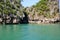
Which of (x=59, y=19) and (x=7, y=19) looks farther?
(x=59, y=19)

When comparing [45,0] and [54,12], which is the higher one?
[45,0]

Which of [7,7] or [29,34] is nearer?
[29,34]

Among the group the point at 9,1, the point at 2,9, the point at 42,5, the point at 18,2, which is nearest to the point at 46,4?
the point at 42,5

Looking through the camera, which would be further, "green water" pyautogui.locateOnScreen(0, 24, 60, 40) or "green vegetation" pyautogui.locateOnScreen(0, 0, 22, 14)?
"green vegetation" pyautogui.locateOnScreen(0, 0, 22, 14)

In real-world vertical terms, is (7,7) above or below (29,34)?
above

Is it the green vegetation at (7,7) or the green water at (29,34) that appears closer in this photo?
the green water at (29,34)

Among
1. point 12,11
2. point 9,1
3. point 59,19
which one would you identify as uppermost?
point 9,1

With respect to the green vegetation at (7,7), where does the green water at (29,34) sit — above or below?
below

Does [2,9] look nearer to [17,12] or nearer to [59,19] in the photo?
A: [17,12]

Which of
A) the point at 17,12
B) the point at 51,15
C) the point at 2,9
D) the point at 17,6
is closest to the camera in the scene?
the point at 2,9

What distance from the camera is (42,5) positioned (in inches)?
2176

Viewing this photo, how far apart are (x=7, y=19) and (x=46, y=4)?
59.7 ft

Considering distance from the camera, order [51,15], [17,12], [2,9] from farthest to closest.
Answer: [51,15] → [17,12] → [2,9]

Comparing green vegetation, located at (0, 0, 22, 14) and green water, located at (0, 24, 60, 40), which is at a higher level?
green vegetation, located at (0, 0, 22, 14)
